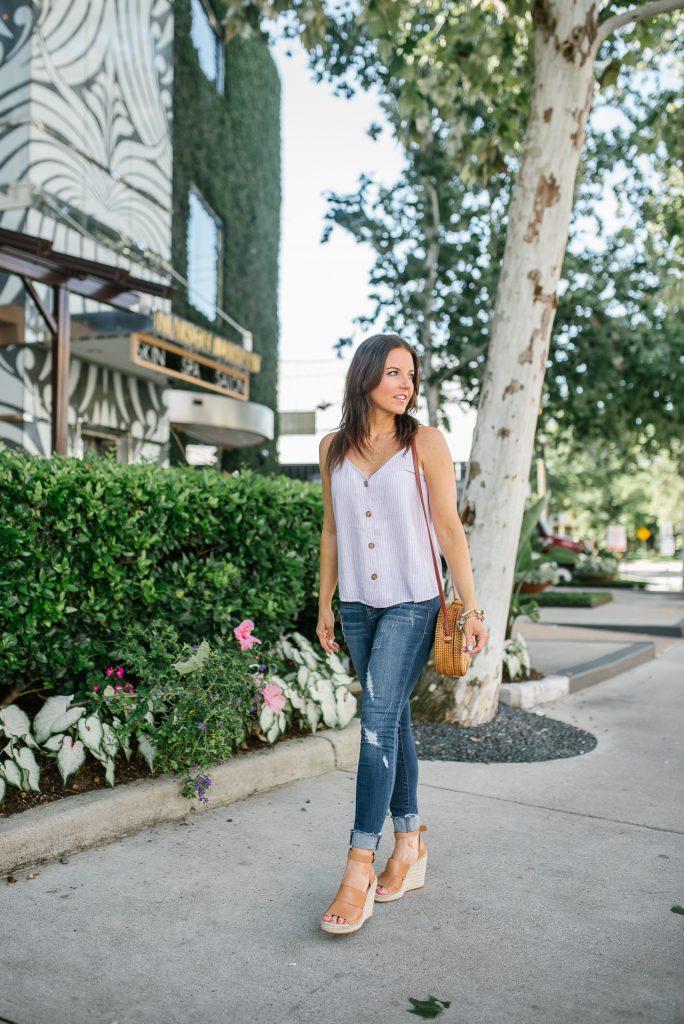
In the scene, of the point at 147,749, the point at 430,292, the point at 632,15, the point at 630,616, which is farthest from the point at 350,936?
the point at 430,292

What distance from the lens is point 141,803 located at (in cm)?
386

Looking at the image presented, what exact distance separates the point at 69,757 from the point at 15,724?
0.29 metres

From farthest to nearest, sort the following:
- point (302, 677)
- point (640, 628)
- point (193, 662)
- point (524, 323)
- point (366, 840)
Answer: point (640, 628) < point (524, 323) < point (302, 677) < point (193, 662) < point (366, 840)

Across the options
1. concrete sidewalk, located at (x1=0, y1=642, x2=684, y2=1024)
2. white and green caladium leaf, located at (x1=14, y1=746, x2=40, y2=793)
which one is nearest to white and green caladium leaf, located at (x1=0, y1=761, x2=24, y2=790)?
white and green caladium leaf, located at (x1=14, y1=746, x2=40, y2=793)

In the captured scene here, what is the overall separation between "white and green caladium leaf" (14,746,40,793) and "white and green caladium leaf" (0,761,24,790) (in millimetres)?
27

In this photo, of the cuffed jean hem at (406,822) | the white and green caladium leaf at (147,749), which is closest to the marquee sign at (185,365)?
the white and green caladium leaf at (147,749)

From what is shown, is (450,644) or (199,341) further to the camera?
(199,341)

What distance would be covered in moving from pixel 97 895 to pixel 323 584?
1369mm

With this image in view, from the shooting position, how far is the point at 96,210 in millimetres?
13242

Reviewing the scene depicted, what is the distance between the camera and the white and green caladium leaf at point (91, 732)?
390 centimetres

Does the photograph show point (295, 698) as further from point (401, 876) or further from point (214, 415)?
point (214, 415)

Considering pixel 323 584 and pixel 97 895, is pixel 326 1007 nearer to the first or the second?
pixel 97 895

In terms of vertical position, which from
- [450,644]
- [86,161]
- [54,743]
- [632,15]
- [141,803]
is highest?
[86,161]

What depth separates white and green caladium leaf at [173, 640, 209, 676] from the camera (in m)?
4.16
